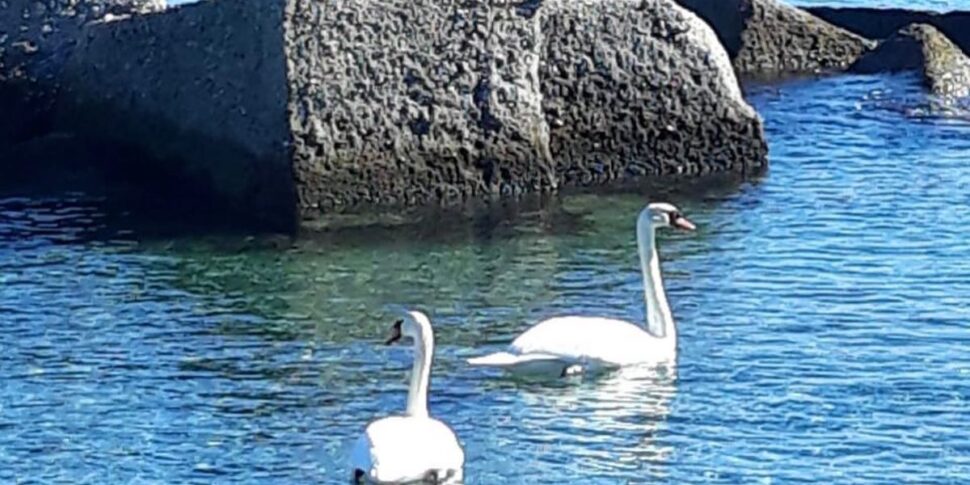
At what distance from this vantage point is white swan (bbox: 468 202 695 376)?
16.0m

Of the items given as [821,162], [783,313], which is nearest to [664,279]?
[783,313]

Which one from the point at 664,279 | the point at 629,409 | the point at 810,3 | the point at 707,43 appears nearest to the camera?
the point at 629,409

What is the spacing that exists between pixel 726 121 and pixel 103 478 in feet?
31.5

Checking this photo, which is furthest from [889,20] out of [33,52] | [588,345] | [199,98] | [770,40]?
[588,345]

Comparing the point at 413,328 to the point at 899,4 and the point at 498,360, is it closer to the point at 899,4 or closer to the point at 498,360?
the point at 498,360

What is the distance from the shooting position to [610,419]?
15.2m

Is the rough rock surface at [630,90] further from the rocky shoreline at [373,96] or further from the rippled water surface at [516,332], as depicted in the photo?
the rippled water surface at [516,332]

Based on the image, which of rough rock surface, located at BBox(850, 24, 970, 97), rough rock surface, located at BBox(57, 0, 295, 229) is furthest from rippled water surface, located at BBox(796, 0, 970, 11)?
rough rock surface, located at BBox(57, 0, 295, 229)

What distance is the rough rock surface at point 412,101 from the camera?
66.1 ft

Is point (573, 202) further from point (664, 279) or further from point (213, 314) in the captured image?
point (213, 314)

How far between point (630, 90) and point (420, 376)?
800 cm

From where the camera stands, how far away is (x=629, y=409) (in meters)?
15.5

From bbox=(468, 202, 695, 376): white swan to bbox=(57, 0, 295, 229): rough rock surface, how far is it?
12.6ft

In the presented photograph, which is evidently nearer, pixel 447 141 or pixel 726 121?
pixel 447 141
